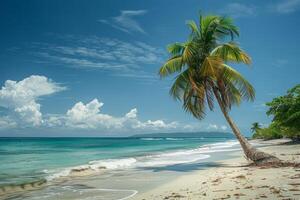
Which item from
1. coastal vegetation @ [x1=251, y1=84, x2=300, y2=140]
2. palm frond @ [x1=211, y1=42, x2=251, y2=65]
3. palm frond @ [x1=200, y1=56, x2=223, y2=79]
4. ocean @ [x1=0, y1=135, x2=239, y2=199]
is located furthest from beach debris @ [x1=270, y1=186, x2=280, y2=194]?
coastal vegetation @ [x1=251, y1=84, x2=300, y2=140]

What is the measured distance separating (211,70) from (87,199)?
760 cm

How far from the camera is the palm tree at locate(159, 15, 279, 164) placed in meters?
15.0

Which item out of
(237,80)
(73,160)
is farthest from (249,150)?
(73,160)

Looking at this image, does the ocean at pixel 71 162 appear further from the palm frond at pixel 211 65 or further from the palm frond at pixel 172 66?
the palm frond at pixel 211 65

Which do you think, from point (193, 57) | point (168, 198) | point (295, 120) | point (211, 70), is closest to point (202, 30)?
point (193, 57)

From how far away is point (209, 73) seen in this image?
14609 millimetres

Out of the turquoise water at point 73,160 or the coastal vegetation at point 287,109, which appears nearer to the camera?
the turquoise water at point 73,160

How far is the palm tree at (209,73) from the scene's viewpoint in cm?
1498

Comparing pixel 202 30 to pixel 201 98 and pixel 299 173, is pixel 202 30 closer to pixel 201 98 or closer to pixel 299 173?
pixel 201 98

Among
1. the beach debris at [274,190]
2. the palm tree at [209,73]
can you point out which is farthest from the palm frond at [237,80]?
the beach debris at [274,190]

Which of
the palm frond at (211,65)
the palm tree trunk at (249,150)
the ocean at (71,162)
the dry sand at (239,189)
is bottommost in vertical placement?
the ocean at (71,162)

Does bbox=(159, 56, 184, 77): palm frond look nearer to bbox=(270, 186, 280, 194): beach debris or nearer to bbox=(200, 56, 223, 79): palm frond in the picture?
bbox=(200, 56, 223, 79): palm frond

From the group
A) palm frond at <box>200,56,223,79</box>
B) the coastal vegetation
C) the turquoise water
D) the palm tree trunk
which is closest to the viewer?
the palm tree trunk

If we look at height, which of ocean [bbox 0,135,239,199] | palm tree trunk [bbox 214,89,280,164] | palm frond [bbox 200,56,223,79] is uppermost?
palm frond [bbox 200,56,223,79]
